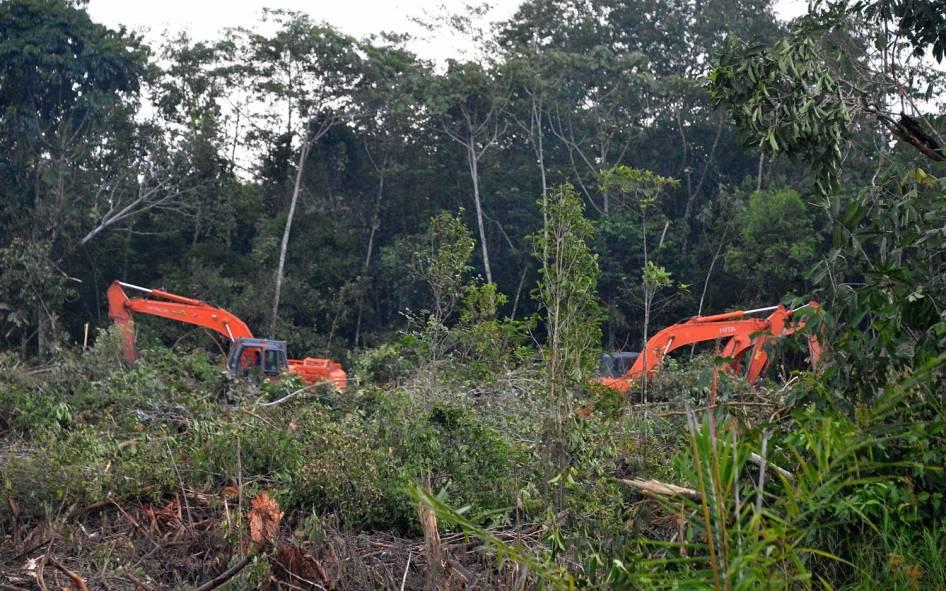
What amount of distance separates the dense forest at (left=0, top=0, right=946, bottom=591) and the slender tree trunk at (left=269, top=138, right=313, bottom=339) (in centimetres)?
14

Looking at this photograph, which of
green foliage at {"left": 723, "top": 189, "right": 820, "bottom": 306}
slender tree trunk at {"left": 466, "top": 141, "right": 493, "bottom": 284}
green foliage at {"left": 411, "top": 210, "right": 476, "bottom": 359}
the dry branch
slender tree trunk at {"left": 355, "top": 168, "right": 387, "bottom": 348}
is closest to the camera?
the dry branch

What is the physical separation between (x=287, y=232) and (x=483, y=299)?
68.0ft

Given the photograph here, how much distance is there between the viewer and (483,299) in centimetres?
788

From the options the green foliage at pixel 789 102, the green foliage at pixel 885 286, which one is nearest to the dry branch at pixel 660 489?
the green foliage at pixel 885 286

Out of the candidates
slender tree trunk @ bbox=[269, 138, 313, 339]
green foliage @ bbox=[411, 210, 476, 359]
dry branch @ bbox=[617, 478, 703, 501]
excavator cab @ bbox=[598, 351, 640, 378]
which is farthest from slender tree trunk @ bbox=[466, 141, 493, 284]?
dry branch @ bbox=[617, 478, 703, 501]

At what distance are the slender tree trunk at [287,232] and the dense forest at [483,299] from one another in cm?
14

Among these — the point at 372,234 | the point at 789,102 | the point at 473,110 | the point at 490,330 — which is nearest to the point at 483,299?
the point at 490,330

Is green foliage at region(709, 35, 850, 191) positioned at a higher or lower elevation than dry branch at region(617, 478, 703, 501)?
higher

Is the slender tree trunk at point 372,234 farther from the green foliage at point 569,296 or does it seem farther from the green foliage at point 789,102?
the green foliage at point 789,102

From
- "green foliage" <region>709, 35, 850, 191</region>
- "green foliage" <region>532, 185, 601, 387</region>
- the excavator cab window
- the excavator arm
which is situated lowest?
the excavator cab window

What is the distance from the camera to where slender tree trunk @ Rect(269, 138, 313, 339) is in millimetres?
26953

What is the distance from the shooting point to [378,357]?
13617 millimetres

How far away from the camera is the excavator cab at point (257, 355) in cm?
1680

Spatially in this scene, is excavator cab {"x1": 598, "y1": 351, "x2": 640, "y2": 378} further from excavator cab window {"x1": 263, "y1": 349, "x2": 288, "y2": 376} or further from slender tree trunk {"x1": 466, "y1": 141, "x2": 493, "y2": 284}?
slender tree trunk {"x1": 466, "y1": 141, "x2": 493, "y2": 284}
